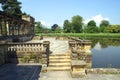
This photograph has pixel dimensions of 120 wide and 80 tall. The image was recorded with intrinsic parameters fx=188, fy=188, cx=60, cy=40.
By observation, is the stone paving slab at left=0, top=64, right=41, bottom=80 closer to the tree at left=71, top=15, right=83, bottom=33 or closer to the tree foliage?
the tree foliage

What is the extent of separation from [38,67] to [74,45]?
3461mm

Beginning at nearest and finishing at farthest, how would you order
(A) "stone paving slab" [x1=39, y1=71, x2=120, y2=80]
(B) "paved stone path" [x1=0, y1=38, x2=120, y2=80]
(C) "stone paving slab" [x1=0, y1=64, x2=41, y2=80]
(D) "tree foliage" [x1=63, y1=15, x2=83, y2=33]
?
(A) "stone paving slab" [x1=39, y1=71, x2=120, y2=80] < (B) "paved stone path" [x1=0, y1=38, x2=120, y2=80] < (C) "stone paving slab" [x1=0, y1=64, x2=41, y2=80] < (D) "tree foliage" [x1=63, y1=15, x2=83, y2=33]

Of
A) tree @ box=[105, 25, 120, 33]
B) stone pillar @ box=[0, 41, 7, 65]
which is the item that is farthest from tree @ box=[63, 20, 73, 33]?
stone pillar @ box=[0, 41, 7, 65]

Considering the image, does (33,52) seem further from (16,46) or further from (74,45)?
(74,45)

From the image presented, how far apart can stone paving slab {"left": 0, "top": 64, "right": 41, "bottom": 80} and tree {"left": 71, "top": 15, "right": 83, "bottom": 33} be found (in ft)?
323

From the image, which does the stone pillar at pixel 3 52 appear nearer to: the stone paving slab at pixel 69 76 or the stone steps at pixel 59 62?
the stone steps at pixel 59 62

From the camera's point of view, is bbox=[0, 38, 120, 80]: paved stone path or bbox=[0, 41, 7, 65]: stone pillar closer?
bbox=[0, 38, 120, 80]: paved stone path

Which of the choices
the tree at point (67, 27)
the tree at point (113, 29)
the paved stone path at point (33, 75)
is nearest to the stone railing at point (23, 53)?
the paved stone path at point (33, 75)

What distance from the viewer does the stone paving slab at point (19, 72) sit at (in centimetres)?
1058

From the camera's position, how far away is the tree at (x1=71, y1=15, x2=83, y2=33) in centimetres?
11231

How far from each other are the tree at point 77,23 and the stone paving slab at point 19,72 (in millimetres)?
98392

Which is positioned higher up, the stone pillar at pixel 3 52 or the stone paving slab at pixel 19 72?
the stone pillar at pixel 3 52

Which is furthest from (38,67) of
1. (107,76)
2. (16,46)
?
(107,76)

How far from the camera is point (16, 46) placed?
14945mm
